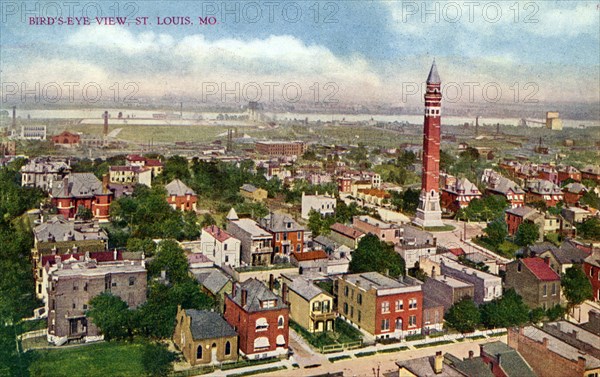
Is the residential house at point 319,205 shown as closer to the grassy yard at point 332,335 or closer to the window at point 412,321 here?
the grassy yard at point 332,335

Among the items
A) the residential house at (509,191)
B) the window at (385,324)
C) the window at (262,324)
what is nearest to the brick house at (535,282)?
the window at (385,324)

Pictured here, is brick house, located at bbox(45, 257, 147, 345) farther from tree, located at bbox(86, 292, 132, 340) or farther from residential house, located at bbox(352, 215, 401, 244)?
residential house, located at bbox(352, 215, 401, 244)

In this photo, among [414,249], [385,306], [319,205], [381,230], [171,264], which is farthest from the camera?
[319,205]

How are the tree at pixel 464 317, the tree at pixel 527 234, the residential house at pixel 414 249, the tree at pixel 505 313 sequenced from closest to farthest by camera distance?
the tree at pixel 464 317 < the tree at pixel 505 313 < the residential house at pixel 414 249 < the tree at pixel 527 234

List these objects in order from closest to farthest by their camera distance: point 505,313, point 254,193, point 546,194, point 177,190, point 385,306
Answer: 1. point 385,306
2. point 505,313
3. point 177,190
4. point 254,193
5. point 546,194

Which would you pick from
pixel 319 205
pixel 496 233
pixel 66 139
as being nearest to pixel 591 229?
pixel 496 233

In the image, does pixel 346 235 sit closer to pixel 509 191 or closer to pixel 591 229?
pixel 591 229

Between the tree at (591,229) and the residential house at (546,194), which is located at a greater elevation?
the residential house at (546,194)
